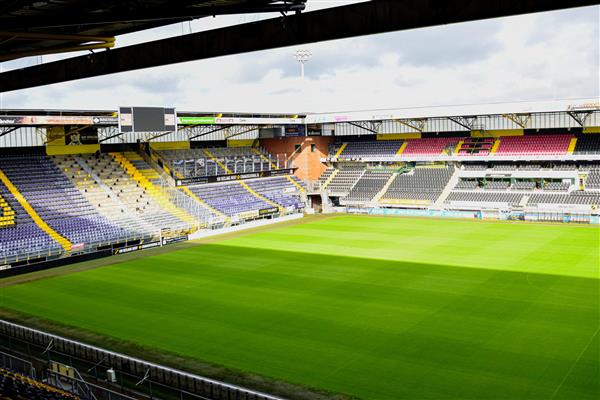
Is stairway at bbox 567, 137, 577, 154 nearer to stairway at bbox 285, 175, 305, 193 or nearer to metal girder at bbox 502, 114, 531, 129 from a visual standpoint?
metal girder at bbox 502, 114, 531, 129

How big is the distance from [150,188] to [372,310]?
93.9 feet

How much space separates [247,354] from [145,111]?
2648 cm

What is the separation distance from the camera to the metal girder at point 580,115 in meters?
47.4

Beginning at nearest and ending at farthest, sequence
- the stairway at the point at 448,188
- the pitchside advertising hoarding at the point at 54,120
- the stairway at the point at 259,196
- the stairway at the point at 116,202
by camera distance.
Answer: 1. the pitchside advertising hoarding at the point at 54,120
2. the stairway at the point at 116,202
3. the stairway at the point at 448,188
4. the stairway at the point at 259,196

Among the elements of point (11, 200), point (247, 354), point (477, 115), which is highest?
point (477, 115)

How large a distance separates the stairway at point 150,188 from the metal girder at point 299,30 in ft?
101

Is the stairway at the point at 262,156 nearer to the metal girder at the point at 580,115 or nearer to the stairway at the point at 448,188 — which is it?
the stairway at the point at 448,188

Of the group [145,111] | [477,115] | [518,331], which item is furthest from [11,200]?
[477,115]

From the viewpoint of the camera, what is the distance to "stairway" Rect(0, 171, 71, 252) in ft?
117

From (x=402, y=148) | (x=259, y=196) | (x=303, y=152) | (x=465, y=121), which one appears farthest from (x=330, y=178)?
(x=465, y=121)

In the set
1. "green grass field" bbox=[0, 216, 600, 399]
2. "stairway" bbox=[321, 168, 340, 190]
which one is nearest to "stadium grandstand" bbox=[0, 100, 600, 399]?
"stairway" bbox=[321, 168, 340, 190]

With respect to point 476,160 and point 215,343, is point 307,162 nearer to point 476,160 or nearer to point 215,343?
point 476,160

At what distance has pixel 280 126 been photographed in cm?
5697

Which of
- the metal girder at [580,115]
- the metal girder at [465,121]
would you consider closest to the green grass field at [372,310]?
the metal girder at [580,115]
